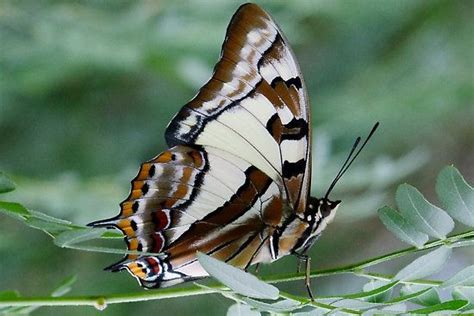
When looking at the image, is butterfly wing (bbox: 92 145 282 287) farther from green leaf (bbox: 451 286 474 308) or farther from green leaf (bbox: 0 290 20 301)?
green leaf (bbox: 451 286 474 308)

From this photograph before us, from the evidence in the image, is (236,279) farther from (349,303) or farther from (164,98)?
(164,98)

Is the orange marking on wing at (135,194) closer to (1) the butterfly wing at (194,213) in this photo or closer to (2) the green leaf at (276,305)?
(1) the butterfly wing at (194,213)

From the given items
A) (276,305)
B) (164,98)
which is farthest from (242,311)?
(164,98)

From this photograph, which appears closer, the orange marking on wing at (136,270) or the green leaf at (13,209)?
the green leaf at (13,209)

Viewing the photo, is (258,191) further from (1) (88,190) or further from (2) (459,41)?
(2) (459,41)

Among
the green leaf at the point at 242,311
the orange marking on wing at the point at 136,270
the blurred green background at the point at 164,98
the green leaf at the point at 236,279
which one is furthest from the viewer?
the blurred green background at the point at 164,98

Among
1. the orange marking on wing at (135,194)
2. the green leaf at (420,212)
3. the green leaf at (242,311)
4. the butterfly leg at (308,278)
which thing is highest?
the orange marking on wing at (135,194)

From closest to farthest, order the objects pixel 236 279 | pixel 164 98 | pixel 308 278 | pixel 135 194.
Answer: pixel 236 279, pixel 308 278, pixel 135 194, pixel 164 98

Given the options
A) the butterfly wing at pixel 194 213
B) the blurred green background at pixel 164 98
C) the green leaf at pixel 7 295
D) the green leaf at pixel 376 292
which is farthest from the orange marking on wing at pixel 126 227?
the blurred green background at pixel 164 98

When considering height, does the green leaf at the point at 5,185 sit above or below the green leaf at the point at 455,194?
above
